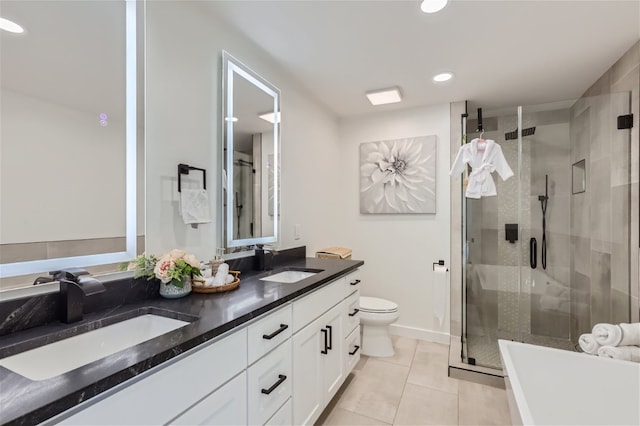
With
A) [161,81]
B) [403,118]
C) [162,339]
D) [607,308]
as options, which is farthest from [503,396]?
[161,81]

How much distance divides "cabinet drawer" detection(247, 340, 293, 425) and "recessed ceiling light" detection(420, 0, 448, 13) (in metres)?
1.90

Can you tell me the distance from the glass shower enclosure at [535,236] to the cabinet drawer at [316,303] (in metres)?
1.43

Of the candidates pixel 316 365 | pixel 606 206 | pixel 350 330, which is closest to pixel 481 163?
pixel 606 206

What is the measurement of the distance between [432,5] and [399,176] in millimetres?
1773

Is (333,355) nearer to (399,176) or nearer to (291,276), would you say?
(291,276)

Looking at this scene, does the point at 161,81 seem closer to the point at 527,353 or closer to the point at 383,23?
the point at 383,23

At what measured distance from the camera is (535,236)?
2.91 m

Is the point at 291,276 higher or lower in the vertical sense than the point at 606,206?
lower

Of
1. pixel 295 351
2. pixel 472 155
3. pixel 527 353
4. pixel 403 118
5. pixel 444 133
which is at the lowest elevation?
pixel 527 353

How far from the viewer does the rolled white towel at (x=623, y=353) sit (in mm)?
1665

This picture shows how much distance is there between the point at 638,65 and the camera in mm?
1939

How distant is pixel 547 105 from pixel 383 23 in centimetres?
220

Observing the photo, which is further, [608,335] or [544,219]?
[544,219]

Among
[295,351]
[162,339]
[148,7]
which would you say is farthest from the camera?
[295,351]
